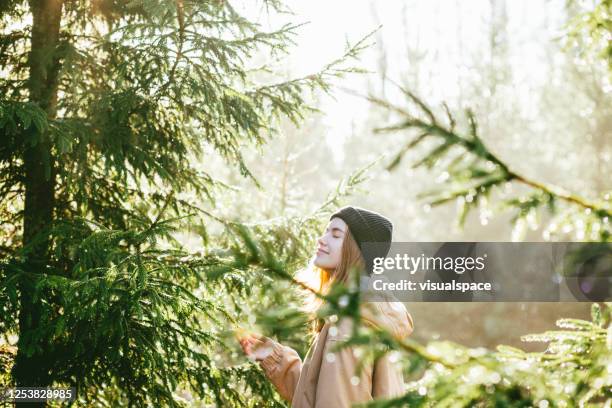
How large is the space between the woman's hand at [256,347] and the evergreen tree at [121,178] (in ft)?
1.26

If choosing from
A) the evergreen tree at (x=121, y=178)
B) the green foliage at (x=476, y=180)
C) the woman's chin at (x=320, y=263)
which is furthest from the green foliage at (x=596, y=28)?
the evergreen tree at (x=121, y=178)

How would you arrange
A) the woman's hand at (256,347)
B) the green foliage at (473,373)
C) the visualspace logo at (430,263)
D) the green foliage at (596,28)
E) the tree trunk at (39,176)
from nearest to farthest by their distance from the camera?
1. the green foliage at (473,373)
2. the green foliage at (596,28)
3. the woman's hand at (256,347)
4. the tree trunk at (39,176)
5. the visualspace logo at (430,263)

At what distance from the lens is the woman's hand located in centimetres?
325

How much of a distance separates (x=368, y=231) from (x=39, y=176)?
265 centimetres

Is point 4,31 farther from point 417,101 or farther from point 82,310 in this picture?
point 417,101

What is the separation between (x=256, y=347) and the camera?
3.30 meters

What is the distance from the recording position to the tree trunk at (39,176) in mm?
3922

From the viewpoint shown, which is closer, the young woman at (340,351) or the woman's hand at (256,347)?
the young woman at (340,351)

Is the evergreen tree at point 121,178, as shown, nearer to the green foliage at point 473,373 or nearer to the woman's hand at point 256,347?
the woman's hand at point 256,347

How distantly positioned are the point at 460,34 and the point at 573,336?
95.1ft

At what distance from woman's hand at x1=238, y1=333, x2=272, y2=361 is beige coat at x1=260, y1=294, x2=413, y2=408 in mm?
20

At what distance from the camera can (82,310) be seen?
3.26m

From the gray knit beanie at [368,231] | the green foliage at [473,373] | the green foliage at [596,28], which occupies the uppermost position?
the green foliage at [596,28]

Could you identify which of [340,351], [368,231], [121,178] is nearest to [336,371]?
[340,351]
